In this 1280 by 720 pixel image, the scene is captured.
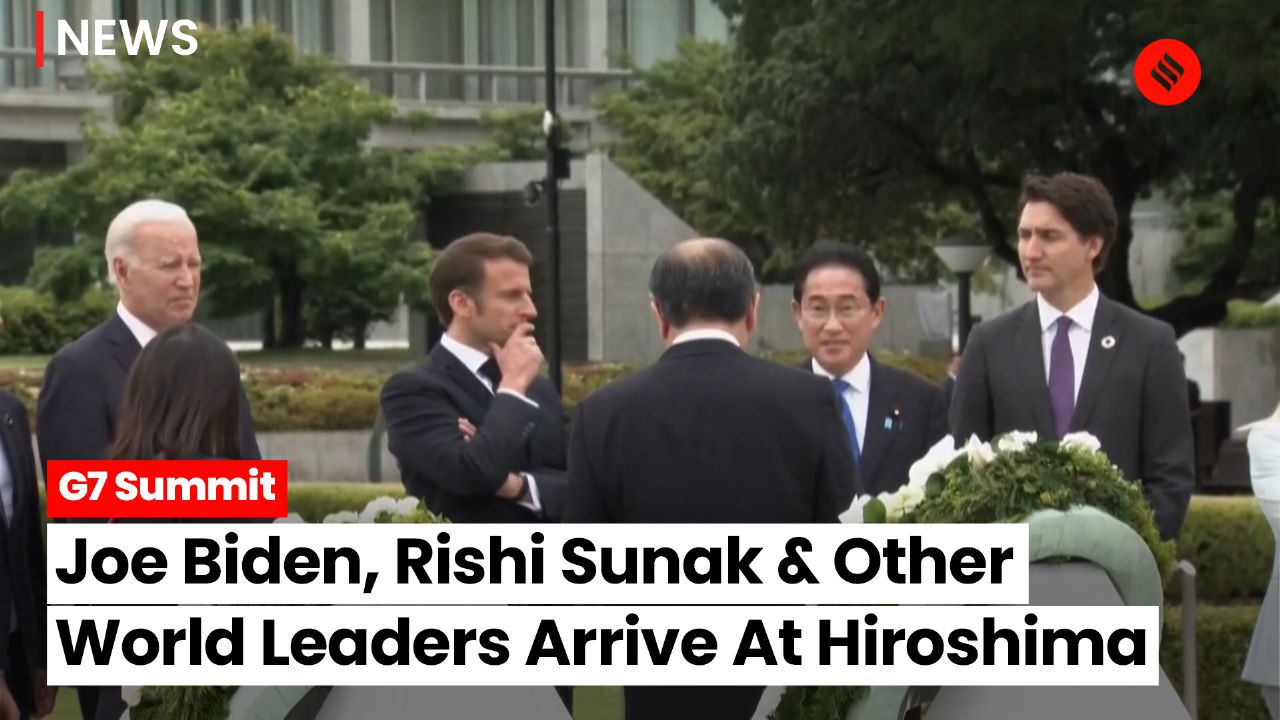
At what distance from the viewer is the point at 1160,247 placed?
51.8m

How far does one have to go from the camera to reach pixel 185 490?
17.0 ft

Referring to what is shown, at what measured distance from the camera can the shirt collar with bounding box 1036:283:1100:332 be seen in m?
6.25

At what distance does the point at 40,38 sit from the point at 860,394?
41681 mm

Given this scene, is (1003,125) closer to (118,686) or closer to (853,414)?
(853,414)

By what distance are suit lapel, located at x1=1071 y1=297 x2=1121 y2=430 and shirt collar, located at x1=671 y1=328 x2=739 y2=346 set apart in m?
1.40

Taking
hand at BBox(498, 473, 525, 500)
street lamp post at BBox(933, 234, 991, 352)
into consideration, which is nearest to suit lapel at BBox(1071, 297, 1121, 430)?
hand at BBox(498, 473, 525, 500)

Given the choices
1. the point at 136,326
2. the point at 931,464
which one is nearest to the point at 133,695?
the point at 136,326

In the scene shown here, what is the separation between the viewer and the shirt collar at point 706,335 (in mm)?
5211

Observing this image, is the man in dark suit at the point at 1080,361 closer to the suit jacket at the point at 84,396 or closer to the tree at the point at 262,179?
the suit jacket at the point at 84,396

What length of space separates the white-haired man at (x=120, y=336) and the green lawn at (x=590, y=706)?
394 centimetres

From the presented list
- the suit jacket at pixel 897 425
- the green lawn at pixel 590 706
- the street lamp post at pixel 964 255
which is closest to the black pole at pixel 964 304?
the street lamp post at pixel 964 255

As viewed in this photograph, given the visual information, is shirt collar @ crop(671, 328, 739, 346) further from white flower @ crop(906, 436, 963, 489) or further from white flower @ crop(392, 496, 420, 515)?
white flower @ crop(392, 496, 420, 515)

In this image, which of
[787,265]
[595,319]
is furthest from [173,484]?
[787,265]

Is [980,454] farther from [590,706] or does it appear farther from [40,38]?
[40,38]
